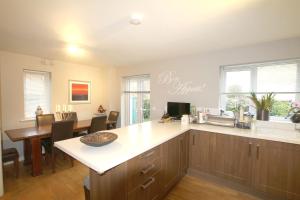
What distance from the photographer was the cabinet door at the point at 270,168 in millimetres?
1816

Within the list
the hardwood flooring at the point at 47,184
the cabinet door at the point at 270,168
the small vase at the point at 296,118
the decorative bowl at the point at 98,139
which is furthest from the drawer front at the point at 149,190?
the small vase at the point at 296,118

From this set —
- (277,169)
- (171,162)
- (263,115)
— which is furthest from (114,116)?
(277,169)

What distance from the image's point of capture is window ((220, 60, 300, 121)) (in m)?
2.29

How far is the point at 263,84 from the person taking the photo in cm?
249

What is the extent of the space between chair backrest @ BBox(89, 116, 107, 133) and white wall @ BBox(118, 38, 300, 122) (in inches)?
47.8

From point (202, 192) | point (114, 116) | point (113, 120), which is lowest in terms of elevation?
point (202, 192)

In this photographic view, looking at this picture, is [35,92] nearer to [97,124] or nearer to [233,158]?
[97,124]

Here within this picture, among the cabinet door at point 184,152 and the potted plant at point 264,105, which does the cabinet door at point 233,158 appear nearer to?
the cabinet door at point 184,152

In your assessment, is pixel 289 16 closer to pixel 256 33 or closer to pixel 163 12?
pixel 256 33

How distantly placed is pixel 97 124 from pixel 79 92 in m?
1.47

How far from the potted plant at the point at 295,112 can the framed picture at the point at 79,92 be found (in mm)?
4494

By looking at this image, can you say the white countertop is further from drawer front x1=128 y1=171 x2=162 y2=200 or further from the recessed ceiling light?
the recessed ceiling light

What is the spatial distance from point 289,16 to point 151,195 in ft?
8.08

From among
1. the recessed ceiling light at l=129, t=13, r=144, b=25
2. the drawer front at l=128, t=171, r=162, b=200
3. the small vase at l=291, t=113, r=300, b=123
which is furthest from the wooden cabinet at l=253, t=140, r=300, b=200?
the recessed ceiling light at l=129, t=13, r=144, b=25
